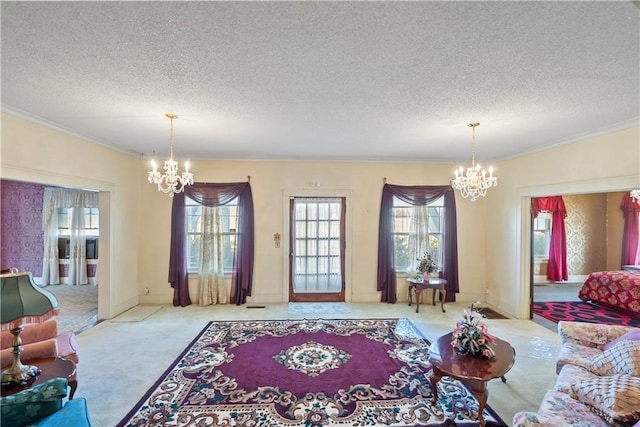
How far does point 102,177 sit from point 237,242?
7.67 ft

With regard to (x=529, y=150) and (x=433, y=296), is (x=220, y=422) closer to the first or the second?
(x=433, y=296)

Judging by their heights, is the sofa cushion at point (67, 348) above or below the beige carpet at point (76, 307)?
above

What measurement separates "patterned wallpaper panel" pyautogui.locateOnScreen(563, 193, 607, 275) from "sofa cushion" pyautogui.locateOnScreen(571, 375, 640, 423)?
24.0 ft

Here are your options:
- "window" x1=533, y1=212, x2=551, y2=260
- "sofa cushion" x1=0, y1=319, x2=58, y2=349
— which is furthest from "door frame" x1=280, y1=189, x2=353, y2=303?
"window" x1=533, y1=212, x2=551, y2=260

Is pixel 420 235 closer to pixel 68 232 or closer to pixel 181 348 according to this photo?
pixel 181 348

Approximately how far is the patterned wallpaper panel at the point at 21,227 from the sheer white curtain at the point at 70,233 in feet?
0.50

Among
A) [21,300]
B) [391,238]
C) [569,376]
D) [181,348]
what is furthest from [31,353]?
[391,238]

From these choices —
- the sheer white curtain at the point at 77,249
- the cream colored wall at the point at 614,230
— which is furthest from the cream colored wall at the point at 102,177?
the cream colored wall at the point at 614,230

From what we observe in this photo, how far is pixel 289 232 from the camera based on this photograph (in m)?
5.37

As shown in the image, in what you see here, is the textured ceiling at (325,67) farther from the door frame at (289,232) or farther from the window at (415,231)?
the window at (415,231)

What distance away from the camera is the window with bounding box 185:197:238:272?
5.29 m

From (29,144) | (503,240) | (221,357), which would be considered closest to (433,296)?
(503,240)

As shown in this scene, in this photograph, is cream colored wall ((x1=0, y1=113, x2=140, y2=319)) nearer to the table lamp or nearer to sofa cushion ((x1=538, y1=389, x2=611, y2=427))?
the table lamp

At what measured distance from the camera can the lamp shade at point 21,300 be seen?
170 cm
